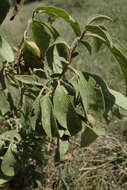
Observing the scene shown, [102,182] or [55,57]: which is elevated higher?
[55,57]

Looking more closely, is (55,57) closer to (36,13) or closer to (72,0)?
(36,13)

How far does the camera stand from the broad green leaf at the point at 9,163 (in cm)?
101

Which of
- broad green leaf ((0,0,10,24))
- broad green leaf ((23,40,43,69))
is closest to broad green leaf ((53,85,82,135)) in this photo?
broad green leaf ((23,40,43,69))

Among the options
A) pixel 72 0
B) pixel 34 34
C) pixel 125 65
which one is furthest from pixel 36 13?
pixel 72 0

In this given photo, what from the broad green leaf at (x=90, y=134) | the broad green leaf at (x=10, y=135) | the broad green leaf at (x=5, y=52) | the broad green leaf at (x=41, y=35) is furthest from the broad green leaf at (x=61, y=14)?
the broad green leaf at (x=10, y=135)

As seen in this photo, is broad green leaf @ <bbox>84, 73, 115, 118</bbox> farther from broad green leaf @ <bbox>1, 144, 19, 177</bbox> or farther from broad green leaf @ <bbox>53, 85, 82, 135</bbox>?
broad green leaf @ <bbox>1, 144, 19, 177</bbox>

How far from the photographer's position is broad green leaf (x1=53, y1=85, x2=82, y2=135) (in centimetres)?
75

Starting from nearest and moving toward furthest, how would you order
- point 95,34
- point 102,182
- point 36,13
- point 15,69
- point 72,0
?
1. point 95,34
2. point 36,13
3. point 15,69
4. point 102,182
5. point 72,0

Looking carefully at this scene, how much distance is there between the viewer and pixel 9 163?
101 centimetres

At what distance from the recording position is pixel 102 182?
150 centimetres

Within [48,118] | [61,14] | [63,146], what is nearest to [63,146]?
[63,146]

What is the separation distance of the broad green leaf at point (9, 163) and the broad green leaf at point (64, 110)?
→ 0.34 m

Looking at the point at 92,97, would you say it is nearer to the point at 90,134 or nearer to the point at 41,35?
the point at 90,134

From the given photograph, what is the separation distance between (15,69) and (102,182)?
2.96ft
